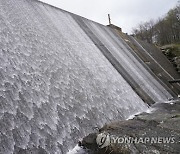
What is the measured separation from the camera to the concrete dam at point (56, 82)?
3.83 meters

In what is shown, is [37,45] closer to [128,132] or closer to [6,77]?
[6,77]

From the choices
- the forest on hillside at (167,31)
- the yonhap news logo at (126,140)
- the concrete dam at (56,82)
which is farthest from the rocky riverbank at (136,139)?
the forest on hillside at (167,31)

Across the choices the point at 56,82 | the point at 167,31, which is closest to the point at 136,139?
the point at 56,82

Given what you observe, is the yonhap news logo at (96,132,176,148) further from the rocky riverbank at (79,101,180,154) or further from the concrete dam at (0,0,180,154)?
the concrete dam at (0,0,180,154)

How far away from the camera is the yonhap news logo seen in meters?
3.63

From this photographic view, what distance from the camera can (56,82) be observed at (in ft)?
17.1

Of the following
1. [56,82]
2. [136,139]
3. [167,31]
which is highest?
[167,31]

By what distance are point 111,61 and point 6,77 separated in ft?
16.9

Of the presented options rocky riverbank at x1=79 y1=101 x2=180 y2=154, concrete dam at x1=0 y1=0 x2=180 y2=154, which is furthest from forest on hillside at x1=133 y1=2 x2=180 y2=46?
rocky riverbank at x1=79 y1=101 x2=180 y2=154

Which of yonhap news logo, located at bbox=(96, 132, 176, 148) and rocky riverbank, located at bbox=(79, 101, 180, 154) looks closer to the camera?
rocky riverbank, located at bbox=(79, 101, 180, 154)

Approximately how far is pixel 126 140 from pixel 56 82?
2.12 m

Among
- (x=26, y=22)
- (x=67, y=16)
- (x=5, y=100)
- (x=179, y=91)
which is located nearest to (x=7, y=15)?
(x=26, y=22)

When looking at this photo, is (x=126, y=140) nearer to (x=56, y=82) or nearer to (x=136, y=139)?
(x=136, y=139)

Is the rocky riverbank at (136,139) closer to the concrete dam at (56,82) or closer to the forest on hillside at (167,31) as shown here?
the concrete dam at (56,82)
